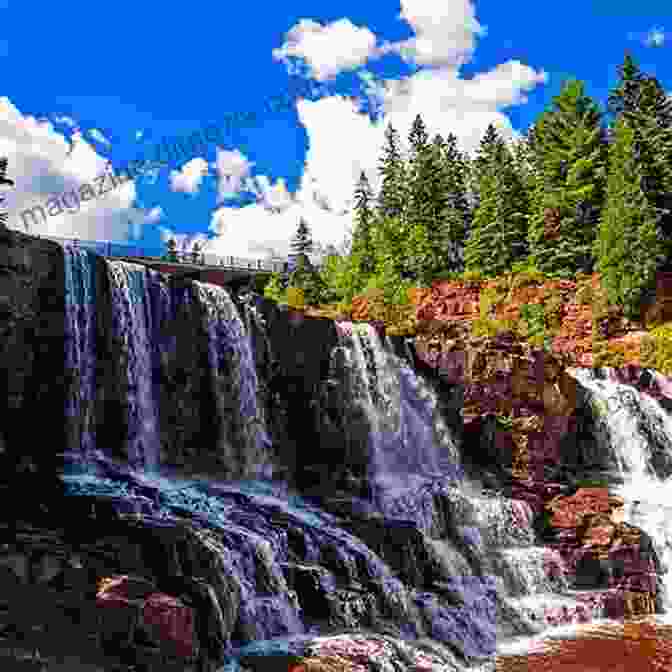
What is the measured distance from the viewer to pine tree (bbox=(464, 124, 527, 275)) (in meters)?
57.4

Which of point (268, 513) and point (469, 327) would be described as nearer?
point (268, 513)

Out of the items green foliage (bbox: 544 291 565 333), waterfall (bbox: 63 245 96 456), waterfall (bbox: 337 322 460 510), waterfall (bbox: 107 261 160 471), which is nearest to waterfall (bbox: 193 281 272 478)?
waterfall (bbox: 107 261 160 471)

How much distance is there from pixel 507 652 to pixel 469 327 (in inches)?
1389

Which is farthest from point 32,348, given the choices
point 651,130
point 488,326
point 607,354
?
point 651,130

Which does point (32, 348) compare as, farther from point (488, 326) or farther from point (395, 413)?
point (488, 326)

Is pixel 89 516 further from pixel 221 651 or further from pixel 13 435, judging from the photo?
pixel 13 435

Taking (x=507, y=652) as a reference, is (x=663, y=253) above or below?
above

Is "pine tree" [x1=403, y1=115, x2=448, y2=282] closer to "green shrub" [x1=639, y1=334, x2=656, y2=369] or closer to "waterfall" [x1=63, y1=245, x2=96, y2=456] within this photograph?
"green shrub" [x1=639, y1=334, x2=656, y2=369]

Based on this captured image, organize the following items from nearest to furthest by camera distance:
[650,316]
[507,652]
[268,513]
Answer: [507,652]
[268,513]
[650,316]

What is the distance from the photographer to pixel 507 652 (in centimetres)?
1694

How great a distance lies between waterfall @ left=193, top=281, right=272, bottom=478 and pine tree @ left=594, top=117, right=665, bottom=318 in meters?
29.0

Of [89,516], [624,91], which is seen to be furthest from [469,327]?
[89,516]

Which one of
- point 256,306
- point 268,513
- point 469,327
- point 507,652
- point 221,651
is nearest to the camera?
point 221,651

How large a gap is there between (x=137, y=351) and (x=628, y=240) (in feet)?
114
